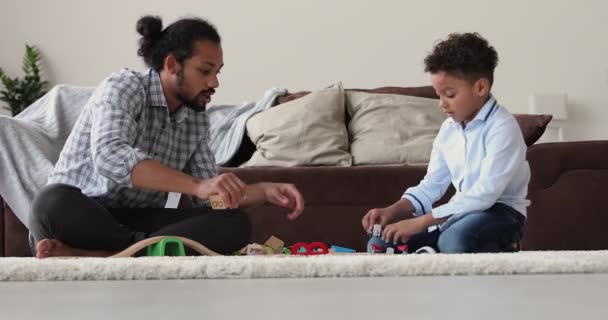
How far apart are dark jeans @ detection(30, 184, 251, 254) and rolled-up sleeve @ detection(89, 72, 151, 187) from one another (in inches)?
4.3

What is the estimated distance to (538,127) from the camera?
328 centimetres

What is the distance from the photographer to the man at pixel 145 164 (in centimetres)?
217

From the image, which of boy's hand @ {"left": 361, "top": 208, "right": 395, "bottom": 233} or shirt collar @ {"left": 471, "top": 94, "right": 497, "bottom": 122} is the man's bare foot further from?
shirt collar @ {"left": 471, "top": 94, "right": 497, "bottom": 122}

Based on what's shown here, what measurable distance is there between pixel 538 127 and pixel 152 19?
1472 mm

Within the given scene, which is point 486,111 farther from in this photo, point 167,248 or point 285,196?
point 167,248

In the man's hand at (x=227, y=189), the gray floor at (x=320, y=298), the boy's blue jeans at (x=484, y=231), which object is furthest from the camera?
the boy's blue jeans at (x=484, y=231)

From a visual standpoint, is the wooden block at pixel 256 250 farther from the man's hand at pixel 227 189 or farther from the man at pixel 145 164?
the man's hand at pixel 227 189

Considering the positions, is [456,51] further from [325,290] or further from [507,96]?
[507,96]

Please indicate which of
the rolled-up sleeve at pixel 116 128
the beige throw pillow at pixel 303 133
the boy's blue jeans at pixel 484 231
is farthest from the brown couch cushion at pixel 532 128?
the rolled-up sleeve at pixel 116 128

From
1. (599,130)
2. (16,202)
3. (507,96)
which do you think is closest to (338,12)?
(507,96)

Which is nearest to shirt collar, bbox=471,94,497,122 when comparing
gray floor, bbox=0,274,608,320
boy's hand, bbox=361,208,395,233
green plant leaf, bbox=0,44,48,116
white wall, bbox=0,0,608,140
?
boy's hand, bbox=361,208,395,233

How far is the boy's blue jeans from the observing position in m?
2.11

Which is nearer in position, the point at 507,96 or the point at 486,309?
the point at 486,309

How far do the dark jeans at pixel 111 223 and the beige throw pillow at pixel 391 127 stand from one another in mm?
1055
